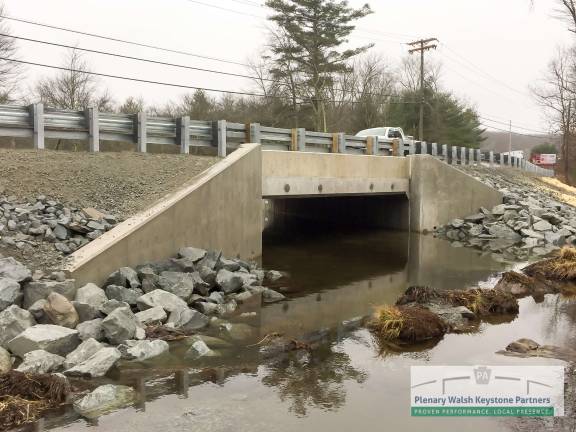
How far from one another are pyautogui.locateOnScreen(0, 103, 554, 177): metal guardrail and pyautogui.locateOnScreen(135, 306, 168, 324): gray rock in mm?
5242

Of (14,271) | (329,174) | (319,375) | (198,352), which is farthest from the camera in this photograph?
(329,174)

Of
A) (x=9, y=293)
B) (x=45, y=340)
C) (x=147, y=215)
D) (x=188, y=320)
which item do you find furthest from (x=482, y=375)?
(x=147, y=215)

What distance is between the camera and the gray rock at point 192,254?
1111 cm

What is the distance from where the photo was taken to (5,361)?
21.7 ft

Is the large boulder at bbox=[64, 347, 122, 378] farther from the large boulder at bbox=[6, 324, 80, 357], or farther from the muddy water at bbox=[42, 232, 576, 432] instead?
the large boulder at bbox=[6, 324, 80, 357]

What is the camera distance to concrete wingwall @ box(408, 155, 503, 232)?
21.2m

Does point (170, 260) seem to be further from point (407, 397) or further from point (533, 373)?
point (533, 373)

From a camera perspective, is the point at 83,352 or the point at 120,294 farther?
the point at 120,294

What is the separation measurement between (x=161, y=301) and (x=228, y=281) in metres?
1.99

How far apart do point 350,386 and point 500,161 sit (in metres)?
30.5

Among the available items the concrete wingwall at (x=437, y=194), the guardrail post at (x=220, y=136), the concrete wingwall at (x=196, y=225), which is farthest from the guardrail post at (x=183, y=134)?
the concrete wingwall at (x=437, y=194)

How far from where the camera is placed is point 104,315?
822cm

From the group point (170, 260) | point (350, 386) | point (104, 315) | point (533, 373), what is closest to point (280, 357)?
point (350, 386)

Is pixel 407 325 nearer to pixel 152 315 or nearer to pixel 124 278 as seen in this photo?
pixel 152 315
